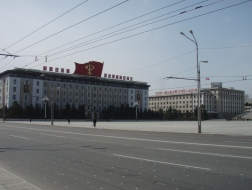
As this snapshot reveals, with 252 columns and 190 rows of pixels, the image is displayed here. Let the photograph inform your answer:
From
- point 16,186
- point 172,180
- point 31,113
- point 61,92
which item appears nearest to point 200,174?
point 172,180

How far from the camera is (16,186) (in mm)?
6633

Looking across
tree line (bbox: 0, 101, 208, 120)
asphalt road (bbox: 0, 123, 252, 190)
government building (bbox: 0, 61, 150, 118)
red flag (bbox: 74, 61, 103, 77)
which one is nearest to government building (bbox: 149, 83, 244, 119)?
tree line (bbox: 0, 101, 208, 120)

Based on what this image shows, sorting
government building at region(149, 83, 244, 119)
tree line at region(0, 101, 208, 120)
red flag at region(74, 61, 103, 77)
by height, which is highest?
red flag at region(74, 61, 103, 77)

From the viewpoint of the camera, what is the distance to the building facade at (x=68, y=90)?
110m

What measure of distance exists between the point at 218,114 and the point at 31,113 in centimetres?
9958

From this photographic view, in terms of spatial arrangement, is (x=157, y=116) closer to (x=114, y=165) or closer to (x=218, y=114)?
(x=218, y=114)

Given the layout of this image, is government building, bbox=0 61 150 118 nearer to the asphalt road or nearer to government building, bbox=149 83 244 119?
government building, bbox=149 83 244 119

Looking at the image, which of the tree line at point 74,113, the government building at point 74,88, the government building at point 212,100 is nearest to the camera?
the tree line at point 74,113

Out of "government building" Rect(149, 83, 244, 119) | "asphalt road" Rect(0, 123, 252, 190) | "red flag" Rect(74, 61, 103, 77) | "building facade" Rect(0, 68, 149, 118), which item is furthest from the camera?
"government building" Rect(149, 83, 244, 119)

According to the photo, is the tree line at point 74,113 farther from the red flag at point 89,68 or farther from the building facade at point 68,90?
the red flag at point 89,68

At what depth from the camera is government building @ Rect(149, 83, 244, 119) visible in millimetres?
154625

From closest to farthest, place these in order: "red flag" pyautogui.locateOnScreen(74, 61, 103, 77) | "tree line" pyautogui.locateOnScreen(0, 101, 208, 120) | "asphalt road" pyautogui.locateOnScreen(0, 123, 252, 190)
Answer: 1. "asphalt road" pyautogui.locateOnScreen(0, 123, 252, 190)
2. "red flag" pyautogui.locateOnScreen(74, 61, 103, 77)
3. "tree line" pyautogui.locateOnScreen(0, 101, 208, 120)

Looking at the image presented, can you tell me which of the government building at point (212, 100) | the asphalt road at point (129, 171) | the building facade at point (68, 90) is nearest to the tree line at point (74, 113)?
the building facade at point (68, 90)

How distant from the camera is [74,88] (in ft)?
416
